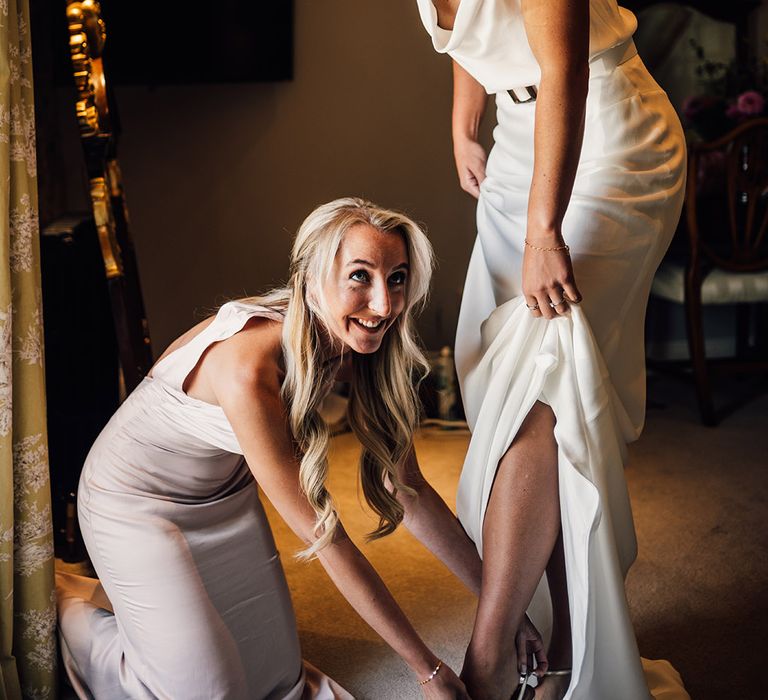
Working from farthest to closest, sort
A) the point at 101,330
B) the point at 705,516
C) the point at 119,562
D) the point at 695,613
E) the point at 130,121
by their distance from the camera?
the point at 130,121 < the point at 705,516 < the point at 101,330 < the point at 695,613 < the point at 119,562

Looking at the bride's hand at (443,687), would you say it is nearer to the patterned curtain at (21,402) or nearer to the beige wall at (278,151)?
the patterned curtain at (21,402)

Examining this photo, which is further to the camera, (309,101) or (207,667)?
(309,101)

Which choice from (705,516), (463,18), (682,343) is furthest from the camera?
(682,343)

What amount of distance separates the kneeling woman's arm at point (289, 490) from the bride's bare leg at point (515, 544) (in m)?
0.13

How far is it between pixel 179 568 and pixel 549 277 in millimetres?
820

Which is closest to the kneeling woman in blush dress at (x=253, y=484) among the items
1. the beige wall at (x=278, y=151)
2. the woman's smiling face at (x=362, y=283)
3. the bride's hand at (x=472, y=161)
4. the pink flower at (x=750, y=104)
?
the woman's smiling face at (x=362, y=283)

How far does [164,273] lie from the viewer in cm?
410

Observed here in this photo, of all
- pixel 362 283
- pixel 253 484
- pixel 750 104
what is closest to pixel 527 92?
pixel 362 283

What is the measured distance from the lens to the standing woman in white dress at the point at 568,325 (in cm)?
160

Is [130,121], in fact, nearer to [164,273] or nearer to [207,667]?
[164,273]

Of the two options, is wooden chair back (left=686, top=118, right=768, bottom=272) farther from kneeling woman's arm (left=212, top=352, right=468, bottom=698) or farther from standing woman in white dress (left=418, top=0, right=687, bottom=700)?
kneeling woman's arm (left=212, top=352, right=468, bottom=698)

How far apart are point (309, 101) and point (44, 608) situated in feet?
8.99

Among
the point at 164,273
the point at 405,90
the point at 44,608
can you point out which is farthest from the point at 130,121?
the point at 44,608

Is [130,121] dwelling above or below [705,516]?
above
